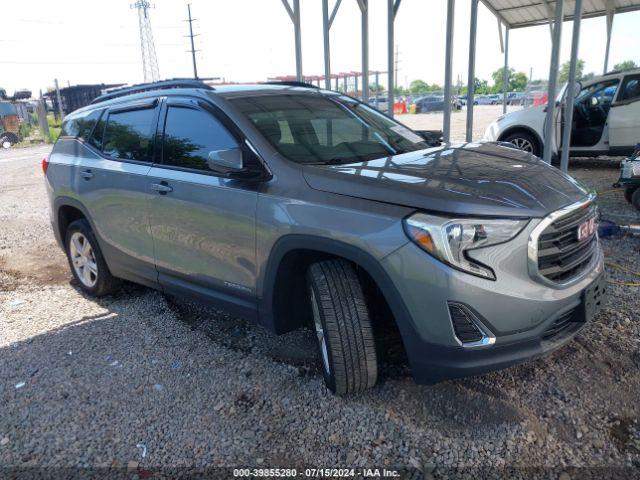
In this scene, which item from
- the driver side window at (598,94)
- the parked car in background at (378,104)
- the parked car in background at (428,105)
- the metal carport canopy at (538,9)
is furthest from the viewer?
the parked car in background at (428,105)

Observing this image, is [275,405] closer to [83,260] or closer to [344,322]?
[344,322]

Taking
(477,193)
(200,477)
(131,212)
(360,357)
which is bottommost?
(200,477)

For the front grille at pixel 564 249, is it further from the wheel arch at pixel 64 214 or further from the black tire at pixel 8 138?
the black tire at pixel 8 138

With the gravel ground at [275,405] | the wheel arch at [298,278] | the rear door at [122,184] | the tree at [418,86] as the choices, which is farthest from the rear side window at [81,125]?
the tree at [418,86]

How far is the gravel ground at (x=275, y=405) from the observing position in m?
2.51

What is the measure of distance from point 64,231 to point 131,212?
1.44 metres

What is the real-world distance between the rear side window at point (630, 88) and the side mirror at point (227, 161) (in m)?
8.90

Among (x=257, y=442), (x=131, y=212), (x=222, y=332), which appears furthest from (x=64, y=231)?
(x=257, y=442)

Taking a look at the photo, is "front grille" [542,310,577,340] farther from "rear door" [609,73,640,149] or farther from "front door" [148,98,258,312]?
"rear door" [609,73,640,149]

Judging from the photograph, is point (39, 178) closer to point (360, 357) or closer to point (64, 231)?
point (64, 231)

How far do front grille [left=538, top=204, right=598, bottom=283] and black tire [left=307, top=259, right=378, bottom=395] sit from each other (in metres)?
0.92

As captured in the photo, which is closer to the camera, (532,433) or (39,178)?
(532,433)

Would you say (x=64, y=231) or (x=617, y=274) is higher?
(x=64, y=231)

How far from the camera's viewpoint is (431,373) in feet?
8.18
